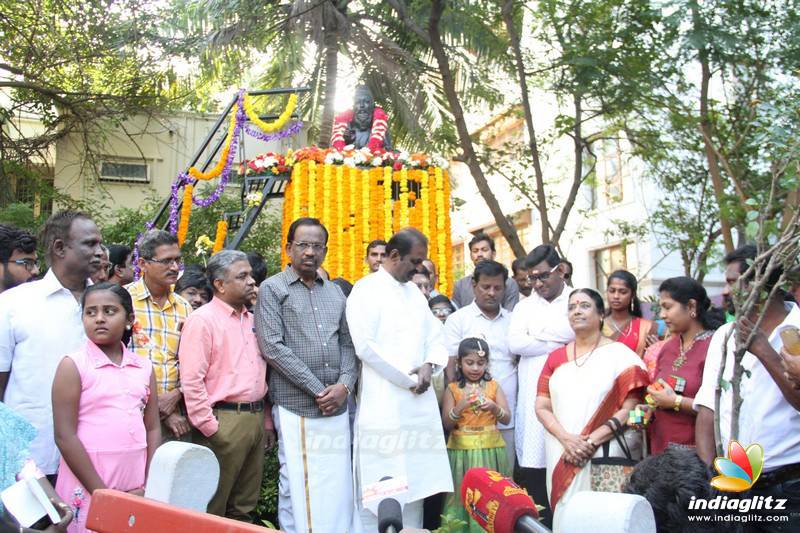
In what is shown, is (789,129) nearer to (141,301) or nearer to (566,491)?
(566,491)

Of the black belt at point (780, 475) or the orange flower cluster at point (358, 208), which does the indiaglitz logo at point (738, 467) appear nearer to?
the black belt at point (780, 475)

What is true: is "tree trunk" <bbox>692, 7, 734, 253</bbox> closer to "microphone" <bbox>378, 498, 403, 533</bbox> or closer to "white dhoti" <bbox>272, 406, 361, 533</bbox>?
"white dhoti" <bbox>272, 406, 361, 533</bbox>

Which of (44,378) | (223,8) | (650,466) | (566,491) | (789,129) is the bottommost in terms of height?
(566,491)

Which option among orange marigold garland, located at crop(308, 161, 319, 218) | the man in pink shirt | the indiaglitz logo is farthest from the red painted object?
orange marigold garland, located at crop(308, 161, 319, 218)

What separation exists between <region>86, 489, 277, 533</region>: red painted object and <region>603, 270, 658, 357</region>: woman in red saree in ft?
13.8

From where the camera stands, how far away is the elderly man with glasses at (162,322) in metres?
4.53

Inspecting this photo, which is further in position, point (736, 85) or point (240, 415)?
point (736, 85)

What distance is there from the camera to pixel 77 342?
3861 millimetres

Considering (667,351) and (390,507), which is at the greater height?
(667,351)

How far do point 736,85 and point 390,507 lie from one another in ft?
37.2

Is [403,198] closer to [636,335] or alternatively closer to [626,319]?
[626,319]

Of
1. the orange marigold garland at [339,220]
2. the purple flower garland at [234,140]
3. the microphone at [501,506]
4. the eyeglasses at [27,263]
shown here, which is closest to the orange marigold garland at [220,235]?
the purple flower garland at [234,140]

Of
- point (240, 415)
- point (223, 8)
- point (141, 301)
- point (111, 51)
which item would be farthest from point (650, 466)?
point (223, 8)

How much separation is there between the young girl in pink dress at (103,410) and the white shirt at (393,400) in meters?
1.40
